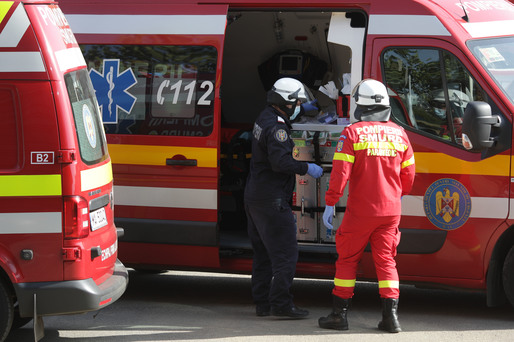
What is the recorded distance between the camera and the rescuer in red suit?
6.27 meters

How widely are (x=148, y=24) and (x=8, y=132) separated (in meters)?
1.97

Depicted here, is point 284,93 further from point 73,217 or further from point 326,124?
point 73,217

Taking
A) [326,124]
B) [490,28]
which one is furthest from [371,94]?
[490,28]

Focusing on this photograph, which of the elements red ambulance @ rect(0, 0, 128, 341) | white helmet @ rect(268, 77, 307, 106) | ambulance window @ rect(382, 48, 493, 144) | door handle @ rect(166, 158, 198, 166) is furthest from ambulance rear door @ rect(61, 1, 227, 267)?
red ambulance @ rect(0, 0, 128, 341)

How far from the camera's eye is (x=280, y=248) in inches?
265

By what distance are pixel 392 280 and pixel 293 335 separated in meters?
0.79

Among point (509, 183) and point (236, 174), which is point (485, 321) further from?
point (236, 174)

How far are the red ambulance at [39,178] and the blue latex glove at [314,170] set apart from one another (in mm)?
1838

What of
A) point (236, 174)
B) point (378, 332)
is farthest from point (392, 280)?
point (236, 174)

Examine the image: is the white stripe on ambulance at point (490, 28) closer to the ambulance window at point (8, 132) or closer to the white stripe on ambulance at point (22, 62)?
the white stripe on ambulance at point (22, 62)

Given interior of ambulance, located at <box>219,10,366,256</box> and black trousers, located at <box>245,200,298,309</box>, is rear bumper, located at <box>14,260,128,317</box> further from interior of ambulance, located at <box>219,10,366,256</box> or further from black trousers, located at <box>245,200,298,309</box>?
interior of ambulance, located at <box>219,10,366,256</box>

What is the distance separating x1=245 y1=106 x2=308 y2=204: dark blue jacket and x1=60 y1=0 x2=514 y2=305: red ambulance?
0.34m

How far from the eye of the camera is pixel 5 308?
18.6ft

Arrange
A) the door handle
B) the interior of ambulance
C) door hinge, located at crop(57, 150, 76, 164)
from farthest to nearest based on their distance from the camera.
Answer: the interior of ambulance < the door handle < door hinge, located at crop(57, 150, 76, 164)
